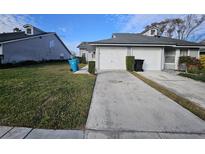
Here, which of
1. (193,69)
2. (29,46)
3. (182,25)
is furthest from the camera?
(182,25)

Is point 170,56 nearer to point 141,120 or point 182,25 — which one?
point 141,120

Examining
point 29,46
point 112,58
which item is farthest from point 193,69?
point 29,46

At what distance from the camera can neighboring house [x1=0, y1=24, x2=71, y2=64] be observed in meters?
15.2

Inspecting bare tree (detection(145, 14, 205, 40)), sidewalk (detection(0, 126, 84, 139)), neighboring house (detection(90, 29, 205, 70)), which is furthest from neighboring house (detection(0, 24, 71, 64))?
bare tree (detection(145, 14, 205, 40))

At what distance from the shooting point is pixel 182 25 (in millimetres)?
31672

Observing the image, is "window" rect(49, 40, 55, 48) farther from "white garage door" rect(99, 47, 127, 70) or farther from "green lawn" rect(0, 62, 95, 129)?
"green lawn" rect(0, 62, 95, 129)

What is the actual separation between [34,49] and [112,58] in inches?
463

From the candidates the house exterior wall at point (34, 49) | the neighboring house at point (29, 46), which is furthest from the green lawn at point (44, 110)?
the house exterior wall at point (34, 49)

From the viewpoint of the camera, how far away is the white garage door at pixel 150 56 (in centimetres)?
1379

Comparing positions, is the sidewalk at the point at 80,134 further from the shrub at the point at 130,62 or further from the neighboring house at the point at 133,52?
the neighboring house at the point at 133,52

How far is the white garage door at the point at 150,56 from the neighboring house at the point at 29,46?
12364 mm

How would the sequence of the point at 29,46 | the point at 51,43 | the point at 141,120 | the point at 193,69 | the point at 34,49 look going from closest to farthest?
the point at 141,120, the point at 193,69, the point at 29,46, the point at 34,49, the point at 51,43
